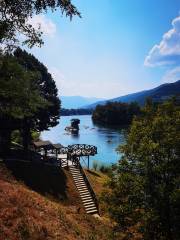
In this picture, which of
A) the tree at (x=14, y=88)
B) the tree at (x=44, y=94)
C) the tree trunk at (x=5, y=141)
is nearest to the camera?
the tree at (x=14, y=88)

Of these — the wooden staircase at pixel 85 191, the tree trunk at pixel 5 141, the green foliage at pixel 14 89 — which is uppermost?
the green foliage at pixel 14 89

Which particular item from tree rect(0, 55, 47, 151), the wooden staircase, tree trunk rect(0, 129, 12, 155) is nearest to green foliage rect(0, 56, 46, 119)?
tree rect(0, 55, 47, 151)

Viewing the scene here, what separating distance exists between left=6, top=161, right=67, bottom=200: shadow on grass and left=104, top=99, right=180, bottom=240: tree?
15449 mm

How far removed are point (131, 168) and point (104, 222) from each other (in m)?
12.8

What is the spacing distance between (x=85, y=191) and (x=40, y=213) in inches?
632

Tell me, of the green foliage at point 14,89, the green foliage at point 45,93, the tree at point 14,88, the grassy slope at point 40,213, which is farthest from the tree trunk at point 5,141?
the green foliage at point 14,89

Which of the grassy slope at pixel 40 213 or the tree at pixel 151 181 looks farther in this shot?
the grassy slope at pixel 40 213

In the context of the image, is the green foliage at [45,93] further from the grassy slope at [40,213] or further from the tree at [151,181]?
the tree at [151,181]

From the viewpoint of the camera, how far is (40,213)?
26.5 m

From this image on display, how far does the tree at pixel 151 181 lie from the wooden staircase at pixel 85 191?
48.0ft

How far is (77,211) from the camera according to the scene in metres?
35.0

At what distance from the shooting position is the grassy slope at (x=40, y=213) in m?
22.5

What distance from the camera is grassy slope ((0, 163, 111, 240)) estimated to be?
73.8 feet

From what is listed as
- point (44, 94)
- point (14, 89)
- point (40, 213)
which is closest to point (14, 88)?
point (14, 89)
